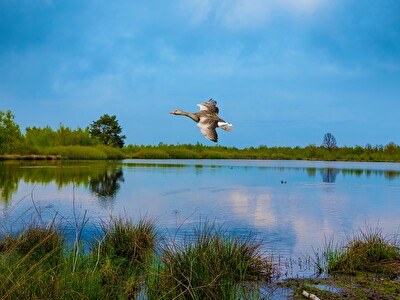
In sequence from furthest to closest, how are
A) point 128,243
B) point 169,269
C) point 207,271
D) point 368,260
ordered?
point 368,260
point 128,243
point 169,269
point 207,271

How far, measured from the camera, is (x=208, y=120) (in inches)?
96.4

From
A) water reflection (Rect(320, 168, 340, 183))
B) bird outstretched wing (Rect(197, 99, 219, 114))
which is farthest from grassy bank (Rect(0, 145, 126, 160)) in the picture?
bird outstretched wing (Rect(197, 99, 219, 114))

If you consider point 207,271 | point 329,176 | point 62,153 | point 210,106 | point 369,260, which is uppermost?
point 62,153

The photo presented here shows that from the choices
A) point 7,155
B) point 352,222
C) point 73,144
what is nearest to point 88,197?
point 352,222

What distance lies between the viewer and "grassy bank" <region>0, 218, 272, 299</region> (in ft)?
16.0

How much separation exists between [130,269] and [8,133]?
61.3 meters

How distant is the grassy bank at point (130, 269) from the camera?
192 inches

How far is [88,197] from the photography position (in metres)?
21.5

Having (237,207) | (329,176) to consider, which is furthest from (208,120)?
(329,176)

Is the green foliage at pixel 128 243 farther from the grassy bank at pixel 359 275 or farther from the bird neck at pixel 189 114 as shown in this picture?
the bird neck at pixel 189 114

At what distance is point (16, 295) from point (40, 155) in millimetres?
71458

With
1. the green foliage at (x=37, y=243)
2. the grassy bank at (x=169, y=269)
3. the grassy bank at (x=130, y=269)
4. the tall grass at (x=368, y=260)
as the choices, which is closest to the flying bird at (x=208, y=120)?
the grassy bank at (x=130, y=269)

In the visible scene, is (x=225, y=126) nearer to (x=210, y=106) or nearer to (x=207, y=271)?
(x=210, y=106)

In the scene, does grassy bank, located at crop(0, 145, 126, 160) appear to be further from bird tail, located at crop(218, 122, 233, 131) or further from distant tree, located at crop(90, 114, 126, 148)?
bird tail, located at crop(218, 122, 233, 131)
